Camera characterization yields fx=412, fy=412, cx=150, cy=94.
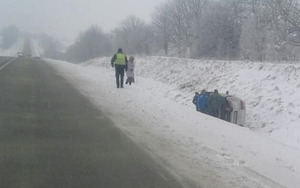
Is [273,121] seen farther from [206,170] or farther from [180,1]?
[180,1]

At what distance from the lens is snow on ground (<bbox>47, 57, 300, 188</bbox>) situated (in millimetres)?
6625

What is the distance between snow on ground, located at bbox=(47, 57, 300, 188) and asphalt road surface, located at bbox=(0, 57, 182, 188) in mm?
440

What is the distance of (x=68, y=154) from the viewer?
6770 mm

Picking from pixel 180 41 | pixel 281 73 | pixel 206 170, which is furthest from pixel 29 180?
pixel 180 41

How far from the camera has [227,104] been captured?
14.3 metres

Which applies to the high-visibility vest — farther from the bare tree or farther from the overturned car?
the bare tree

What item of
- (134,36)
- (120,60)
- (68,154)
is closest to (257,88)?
(120,60)

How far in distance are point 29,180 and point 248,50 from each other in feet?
165

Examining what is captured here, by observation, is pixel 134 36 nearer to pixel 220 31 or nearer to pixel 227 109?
pixel 220 31

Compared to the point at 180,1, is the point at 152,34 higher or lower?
lower

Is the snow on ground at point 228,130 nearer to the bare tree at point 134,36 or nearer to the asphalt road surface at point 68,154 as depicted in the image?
the asphalt road surface at point 68,154

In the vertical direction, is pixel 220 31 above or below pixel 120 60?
above

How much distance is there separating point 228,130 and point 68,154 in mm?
4681

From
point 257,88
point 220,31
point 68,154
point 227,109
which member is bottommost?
point 227,109
